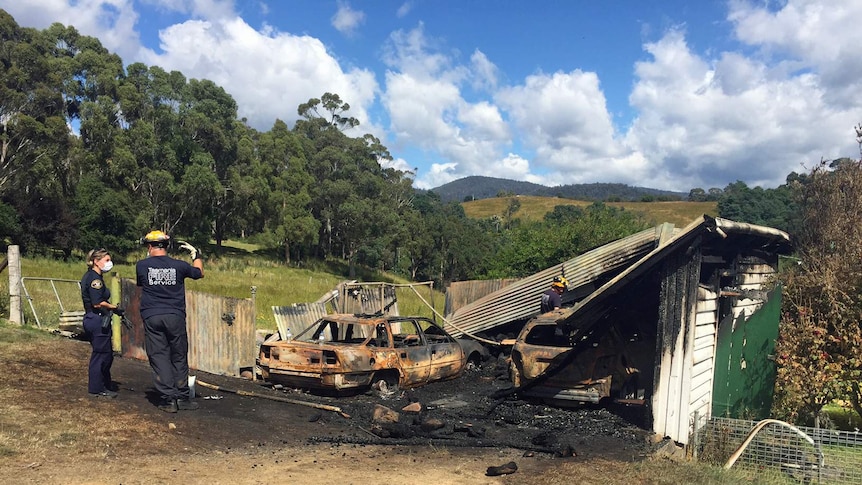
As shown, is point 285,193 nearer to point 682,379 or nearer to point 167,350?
point 167,350

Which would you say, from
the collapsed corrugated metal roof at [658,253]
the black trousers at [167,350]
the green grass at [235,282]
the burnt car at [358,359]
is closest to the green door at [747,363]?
the collapsed corrugated metal roof at [658,253]

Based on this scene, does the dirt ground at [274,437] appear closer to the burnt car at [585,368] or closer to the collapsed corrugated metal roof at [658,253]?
the burnt car at [585,368]

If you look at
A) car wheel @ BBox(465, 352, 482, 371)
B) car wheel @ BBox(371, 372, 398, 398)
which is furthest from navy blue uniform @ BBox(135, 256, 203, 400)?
car wheel @ BBox(465, 352, 482, 371)

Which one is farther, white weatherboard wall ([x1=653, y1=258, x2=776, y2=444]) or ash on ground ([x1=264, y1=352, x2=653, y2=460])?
white weatherboard wall ([x1=653, y1=258, x2=776, y2=444])

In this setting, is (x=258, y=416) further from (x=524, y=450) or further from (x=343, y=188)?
(x=343, y=188)

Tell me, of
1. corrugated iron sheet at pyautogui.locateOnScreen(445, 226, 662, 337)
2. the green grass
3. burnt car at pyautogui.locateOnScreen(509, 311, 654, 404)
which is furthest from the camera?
the green grass

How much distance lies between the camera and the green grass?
45.2ft

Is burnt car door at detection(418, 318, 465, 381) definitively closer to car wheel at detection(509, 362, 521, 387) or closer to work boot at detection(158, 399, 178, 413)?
car wheel at detection(509, 362, 521, 387)

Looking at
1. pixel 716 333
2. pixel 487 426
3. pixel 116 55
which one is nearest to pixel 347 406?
pixel 487 426

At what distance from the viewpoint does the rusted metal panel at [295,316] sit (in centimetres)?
1090

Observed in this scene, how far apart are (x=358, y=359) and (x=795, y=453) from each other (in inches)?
223

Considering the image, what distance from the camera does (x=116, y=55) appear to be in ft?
126

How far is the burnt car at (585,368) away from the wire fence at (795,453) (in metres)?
1.63

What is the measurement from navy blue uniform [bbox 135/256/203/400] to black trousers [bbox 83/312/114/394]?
541mm
